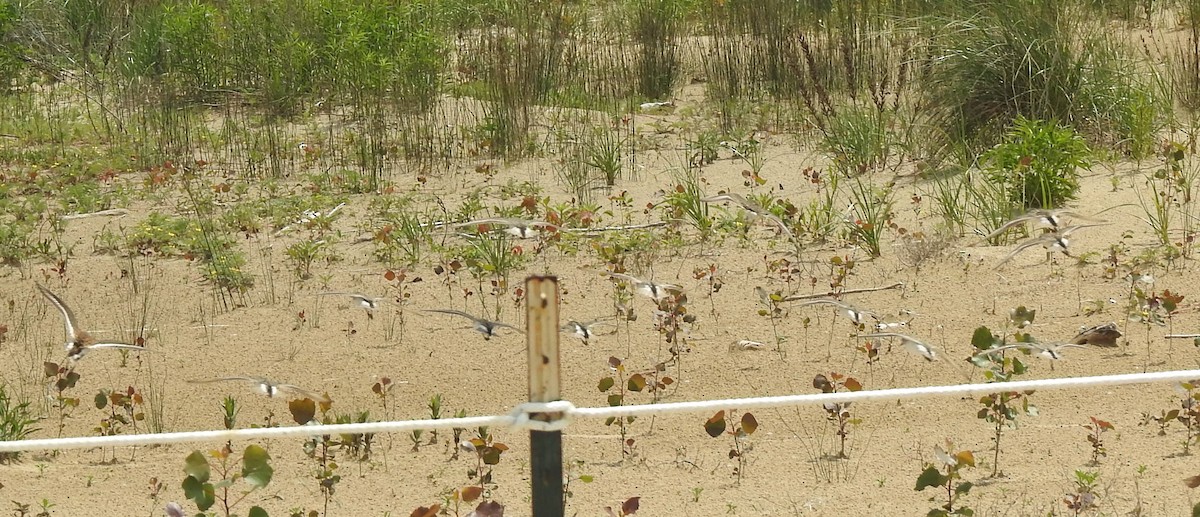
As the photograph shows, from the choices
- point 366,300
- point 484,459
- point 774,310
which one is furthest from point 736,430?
point 366,300

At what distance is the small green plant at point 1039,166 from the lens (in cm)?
625

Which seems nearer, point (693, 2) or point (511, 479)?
point (511, 479)

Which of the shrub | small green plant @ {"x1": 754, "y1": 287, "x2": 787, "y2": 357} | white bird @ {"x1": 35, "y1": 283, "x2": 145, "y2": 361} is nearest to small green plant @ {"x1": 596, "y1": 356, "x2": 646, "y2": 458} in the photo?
small green plant @ {"x1": 754, "y1": 287, "x2": 787, "y2": 357}

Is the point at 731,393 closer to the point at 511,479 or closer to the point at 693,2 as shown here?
the point at 511,479

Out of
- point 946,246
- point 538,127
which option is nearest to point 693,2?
point 538,127

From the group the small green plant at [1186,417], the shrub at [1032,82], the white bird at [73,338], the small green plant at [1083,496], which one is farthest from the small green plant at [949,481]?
the shrub at [1032,82]

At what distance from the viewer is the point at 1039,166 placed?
624cm

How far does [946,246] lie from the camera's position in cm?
590

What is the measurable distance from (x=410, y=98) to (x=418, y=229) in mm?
2921

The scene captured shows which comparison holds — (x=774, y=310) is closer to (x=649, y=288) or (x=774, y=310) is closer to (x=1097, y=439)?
(x=649, y=288)

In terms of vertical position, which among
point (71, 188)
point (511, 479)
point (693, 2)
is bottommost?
point (511, 479)

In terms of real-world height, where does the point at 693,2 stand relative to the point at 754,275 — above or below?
above

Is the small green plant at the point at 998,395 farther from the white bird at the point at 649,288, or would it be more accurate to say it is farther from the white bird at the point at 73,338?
the white bird at the point at 73,338

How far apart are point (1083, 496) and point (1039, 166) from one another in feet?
10.2
